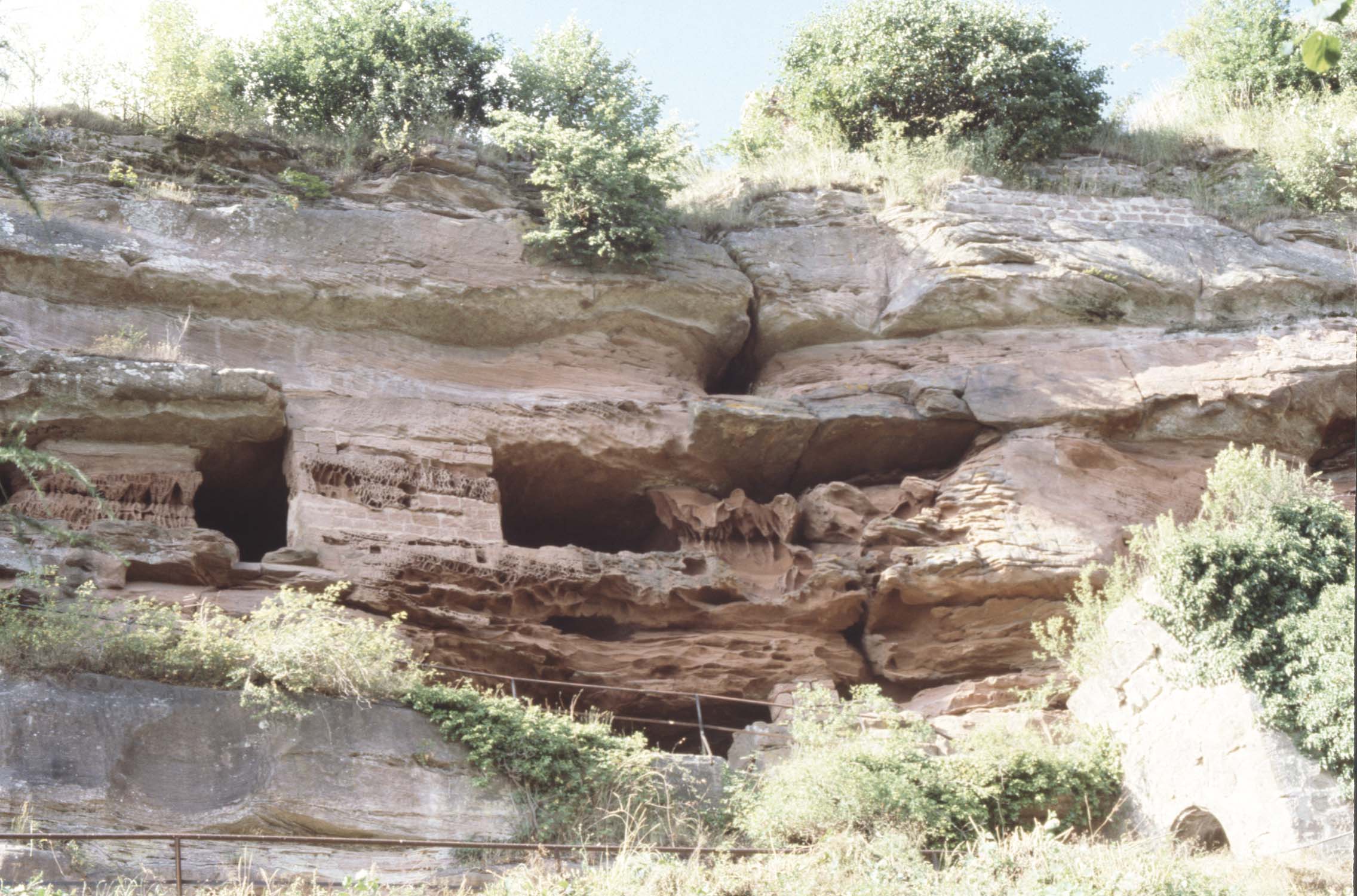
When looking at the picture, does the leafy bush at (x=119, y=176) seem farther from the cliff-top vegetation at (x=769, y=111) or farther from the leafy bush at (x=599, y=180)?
the leafy bush at (x=599, y=180)

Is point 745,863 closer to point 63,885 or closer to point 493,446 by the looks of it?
point 63,885

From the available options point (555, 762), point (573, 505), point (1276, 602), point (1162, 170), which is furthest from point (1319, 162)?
point (555, 762)

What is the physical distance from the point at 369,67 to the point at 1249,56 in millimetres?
13494

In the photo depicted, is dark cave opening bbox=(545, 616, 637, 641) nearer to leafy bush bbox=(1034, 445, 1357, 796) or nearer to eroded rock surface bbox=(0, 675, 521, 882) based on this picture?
eroded rock surface bbox=(0, 675, 521, 882)

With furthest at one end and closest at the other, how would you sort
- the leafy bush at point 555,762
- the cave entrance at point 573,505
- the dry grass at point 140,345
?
the cave entrance at point 573,505 < the dry grass at point 140,345 < the leafy bush at point 555,762

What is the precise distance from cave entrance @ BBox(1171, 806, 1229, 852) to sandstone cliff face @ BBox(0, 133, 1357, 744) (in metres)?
3.77

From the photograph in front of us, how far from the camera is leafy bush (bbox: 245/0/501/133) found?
20.1m

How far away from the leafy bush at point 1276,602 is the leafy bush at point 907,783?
59.7 inches

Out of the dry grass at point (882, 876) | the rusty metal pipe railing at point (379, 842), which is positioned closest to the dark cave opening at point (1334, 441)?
the dry grass at point (882, 876)

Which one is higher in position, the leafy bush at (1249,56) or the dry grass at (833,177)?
the leafy bush at (1249,56)

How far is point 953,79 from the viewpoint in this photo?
72.0 feet

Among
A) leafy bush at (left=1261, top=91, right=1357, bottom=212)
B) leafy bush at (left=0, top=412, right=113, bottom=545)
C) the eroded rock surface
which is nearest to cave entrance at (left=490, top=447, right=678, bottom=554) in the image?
leafy bush at (left=0, top=412, right=113, bottom=545)

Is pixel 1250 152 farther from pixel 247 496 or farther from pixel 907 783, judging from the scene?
pixel 247 496

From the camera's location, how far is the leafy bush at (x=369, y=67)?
20125 millimetres
